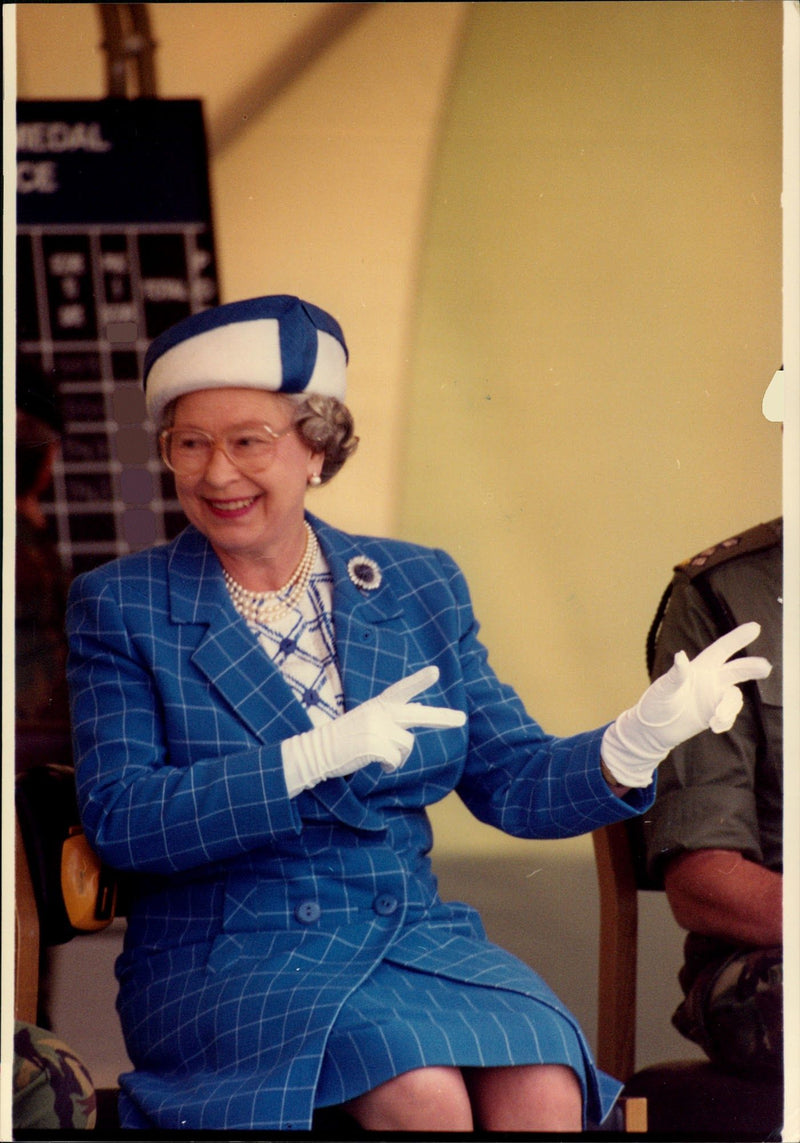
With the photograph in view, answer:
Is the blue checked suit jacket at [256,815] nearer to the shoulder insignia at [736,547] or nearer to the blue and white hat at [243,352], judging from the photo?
the blue and white hat at [243,352]

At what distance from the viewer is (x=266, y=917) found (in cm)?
191

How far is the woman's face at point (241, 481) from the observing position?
6.59 ft

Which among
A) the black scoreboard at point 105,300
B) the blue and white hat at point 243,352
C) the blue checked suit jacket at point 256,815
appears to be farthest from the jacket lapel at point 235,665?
the black scoreboard at point 105,300

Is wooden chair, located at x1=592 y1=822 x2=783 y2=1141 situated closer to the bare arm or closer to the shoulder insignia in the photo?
the bare arm

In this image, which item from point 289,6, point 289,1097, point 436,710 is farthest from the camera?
point 289,6

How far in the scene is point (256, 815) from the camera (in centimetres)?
184

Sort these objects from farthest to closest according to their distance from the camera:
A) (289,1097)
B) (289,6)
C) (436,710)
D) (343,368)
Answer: (289,6)
(343,368)
(436,710)
(289,1097)

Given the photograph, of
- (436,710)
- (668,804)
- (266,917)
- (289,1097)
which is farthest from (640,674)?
(289,1097)

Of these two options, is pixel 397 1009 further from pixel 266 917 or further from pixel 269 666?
pixel 269 666

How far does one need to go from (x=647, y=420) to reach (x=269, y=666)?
0.82 meters

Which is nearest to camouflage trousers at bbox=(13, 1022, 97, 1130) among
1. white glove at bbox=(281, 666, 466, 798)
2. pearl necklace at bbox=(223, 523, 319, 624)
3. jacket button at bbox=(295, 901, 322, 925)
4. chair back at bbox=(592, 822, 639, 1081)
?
jacket button at bbox=(295, 901, 322, 925)

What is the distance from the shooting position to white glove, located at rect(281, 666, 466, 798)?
6.08 feet

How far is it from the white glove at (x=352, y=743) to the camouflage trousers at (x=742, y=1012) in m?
0.62

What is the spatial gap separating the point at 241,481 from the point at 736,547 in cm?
81
